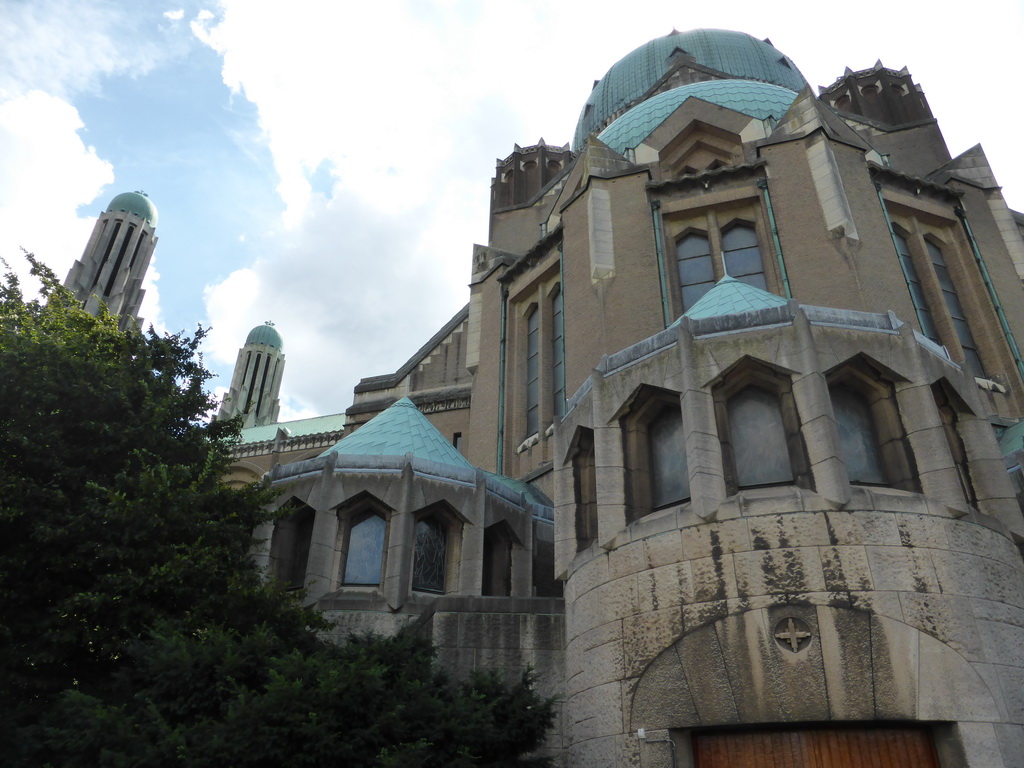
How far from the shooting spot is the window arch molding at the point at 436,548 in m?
14.7

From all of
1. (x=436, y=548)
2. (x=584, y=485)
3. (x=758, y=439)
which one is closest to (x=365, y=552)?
(x=436, y=548)

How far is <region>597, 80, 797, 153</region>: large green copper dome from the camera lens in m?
23.2

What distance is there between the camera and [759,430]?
10125 mm

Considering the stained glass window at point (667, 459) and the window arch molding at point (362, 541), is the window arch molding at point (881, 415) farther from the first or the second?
the window arch molding at point (362, 541)

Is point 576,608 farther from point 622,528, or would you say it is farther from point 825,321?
point 825,321

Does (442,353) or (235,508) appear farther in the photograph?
(442,353)

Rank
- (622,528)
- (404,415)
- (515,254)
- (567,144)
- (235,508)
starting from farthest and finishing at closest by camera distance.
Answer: (567,144) < (515,254) < (404,415) < (235,508) < (622,528)

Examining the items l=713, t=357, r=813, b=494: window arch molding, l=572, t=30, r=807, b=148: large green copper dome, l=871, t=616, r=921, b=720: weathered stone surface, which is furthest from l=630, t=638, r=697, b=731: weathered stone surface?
l=572, t=30, r=807, b=148: large green copper dome

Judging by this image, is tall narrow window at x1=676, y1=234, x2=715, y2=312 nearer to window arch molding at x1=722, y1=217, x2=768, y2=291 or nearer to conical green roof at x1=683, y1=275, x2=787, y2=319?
window arch molding at x1=722, y1=217, x2=768, y2=291

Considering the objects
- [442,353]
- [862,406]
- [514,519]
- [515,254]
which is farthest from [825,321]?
[442,353]

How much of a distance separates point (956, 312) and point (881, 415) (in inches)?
458

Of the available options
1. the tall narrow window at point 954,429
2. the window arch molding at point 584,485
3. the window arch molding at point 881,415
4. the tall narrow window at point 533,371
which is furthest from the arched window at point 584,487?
the tall narrow window at point 533,371

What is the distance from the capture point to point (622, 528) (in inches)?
401

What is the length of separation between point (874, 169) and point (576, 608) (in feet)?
49.6
